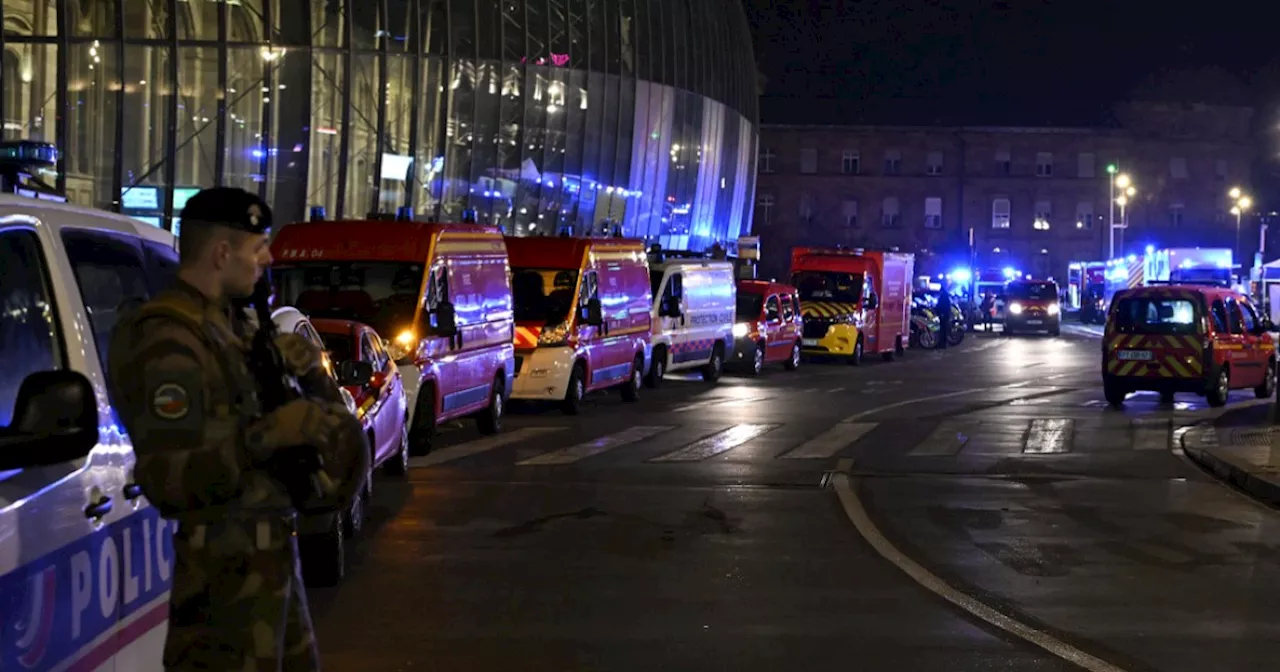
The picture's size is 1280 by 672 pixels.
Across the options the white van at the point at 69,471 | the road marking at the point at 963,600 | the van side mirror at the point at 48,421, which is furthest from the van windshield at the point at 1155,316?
the van side mirror at the point at 48,421

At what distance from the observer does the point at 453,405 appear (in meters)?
17.9

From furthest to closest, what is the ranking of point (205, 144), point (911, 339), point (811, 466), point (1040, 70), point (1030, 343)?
point (1040, 70) < point (1030, 343) < point (911, 339) < point (205, 144) < point (811, 466)

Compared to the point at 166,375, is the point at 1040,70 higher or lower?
higher

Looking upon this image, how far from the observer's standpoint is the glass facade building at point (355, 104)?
3678 cm

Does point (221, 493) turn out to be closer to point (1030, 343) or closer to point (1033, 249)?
point (1030, 343)

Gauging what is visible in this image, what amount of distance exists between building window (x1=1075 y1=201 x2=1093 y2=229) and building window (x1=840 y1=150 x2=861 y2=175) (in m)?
13.7

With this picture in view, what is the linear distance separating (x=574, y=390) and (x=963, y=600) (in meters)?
13.4

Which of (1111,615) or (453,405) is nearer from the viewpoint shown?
(1111,615)

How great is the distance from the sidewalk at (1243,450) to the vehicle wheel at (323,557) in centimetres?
836

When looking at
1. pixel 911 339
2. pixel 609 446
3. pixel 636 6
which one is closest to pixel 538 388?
pixel 609 446

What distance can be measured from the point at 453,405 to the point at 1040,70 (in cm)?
9852

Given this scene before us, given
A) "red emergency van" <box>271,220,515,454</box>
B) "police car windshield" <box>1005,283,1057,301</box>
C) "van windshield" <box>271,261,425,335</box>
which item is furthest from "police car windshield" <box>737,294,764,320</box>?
"police car windshield" <box>1005,283,1057,301</box>

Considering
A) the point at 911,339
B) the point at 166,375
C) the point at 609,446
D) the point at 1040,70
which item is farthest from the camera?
the point at 1040,70

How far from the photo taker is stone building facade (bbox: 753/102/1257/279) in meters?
101
